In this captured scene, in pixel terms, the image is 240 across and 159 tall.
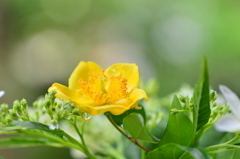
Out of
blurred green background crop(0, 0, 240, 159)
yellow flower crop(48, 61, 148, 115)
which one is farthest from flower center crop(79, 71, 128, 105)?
blurred green background crop(0, 0, 240, 159)

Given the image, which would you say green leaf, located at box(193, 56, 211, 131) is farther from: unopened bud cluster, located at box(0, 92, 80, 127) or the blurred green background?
the blurred green background

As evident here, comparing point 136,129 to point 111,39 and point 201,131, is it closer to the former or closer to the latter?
point 201,131

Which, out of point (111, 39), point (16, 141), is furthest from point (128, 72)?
point (111, 39)

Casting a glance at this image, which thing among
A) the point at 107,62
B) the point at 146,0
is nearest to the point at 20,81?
the point at 107,62

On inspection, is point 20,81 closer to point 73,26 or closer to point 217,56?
point 73,26

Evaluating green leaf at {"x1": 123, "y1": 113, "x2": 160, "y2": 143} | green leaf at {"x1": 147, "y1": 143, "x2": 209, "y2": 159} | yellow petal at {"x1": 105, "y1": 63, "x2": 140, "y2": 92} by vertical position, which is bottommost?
green leaf at {"x1": 147, "y1": 143, "x2": 209, "y2": 159}
